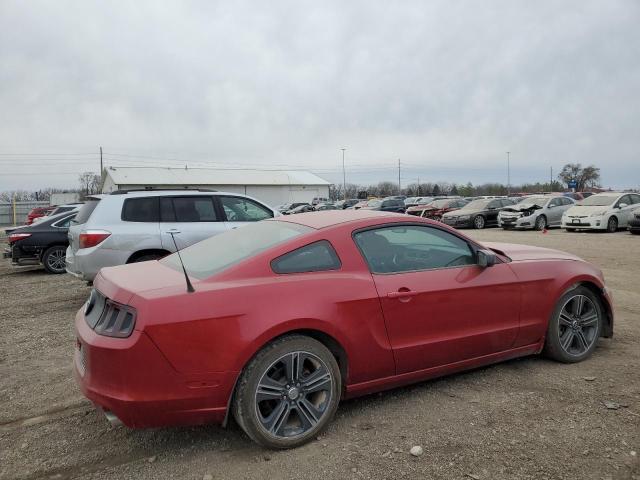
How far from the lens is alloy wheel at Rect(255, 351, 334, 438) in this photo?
3139 millimetres

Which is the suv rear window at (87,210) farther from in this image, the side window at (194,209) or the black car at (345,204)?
the black car at (345,204)

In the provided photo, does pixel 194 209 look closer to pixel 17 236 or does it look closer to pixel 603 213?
pixel 17 236

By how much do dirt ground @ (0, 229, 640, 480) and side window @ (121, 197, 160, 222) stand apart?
3015 mm

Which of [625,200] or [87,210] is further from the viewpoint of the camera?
[625,200]

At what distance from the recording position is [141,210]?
746 centimetres

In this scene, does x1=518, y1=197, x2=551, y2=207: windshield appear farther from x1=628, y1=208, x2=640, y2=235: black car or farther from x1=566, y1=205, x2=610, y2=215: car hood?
x1=628, y1=208, x2=640, y2=235: black car

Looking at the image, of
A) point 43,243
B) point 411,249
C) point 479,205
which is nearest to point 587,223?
point 479,205

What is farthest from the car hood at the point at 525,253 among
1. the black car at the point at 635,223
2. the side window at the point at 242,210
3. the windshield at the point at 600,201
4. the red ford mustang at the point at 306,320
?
the windshield at the point at 600,201

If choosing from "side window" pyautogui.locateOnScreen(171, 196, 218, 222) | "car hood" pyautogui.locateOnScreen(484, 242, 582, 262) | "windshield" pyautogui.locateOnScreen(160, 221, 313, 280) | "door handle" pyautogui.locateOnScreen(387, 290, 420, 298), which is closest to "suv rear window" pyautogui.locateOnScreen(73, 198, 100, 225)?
"side window" pyautogui.locateOnScreen(171, 196, 218, 222)

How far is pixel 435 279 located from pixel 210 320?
1.75 meters

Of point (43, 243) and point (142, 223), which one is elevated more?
point (142, 223)

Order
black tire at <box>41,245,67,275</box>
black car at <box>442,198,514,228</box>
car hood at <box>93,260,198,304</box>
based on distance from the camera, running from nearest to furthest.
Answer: car hood at <box>93,260,198,304</box> → black tire at <box>41,245,67,275</box> → black car at <box>442,198,514,228</box>

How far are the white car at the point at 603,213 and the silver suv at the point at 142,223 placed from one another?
15391 millimetres

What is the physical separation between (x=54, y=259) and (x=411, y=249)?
1042 centimetres
